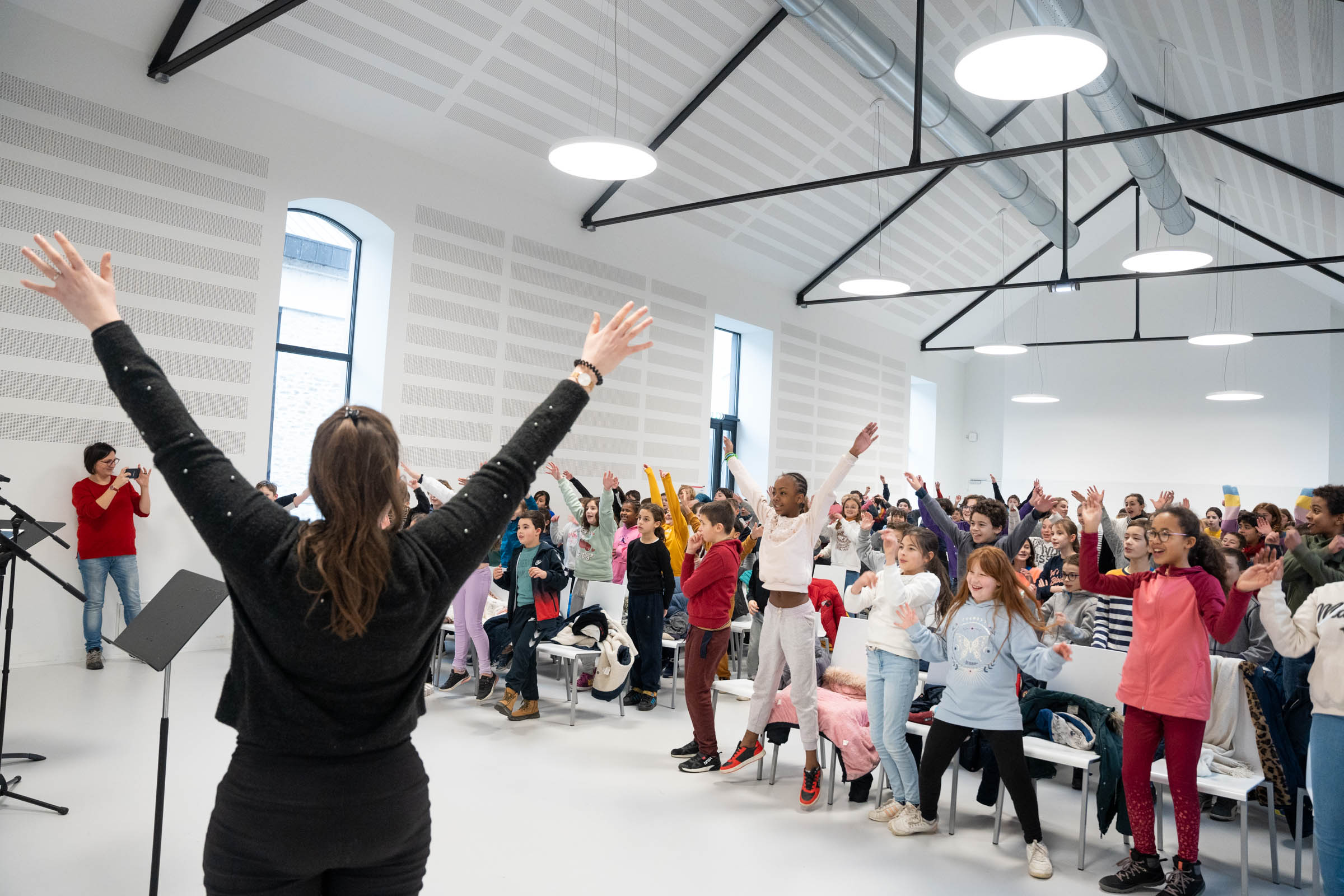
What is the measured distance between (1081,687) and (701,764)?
2128 millimetres

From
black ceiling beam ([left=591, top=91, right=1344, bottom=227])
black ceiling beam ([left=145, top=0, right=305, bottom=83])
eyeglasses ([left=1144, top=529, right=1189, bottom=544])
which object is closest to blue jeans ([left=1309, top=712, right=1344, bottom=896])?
eyeglasses ([left=1144, top=529, right=1189, bottom=544])

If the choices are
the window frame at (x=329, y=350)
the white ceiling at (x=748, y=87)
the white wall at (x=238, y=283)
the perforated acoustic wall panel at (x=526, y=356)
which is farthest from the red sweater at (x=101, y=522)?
the white ceiling at (x=748, y=87)

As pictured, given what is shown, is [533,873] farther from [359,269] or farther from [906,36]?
[906,36]

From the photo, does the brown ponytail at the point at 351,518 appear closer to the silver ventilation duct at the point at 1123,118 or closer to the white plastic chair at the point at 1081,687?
the white plastic chair at the point at 1081,687

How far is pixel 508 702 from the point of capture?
611cm

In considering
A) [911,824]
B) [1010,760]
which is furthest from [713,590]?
[1010,760]

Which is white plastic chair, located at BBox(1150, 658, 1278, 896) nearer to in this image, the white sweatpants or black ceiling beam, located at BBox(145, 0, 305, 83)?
the white sweatpants

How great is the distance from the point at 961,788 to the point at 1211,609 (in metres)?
1.93

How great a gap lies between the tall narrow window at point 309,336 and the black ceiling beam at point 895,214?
8.00 meters

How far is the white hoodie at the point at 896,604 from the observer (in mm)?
4438

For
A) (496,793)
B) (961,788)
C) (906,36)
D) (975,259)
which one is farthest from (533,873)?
(975,259)

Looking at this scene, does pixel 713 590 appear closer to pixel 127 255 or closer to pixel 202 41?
pixel 127 255

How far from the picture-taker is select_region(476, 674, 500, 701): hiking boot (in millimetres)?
6516

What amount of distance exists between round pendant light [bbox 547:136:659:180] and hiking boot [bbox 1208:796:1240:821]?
5.40 metres
